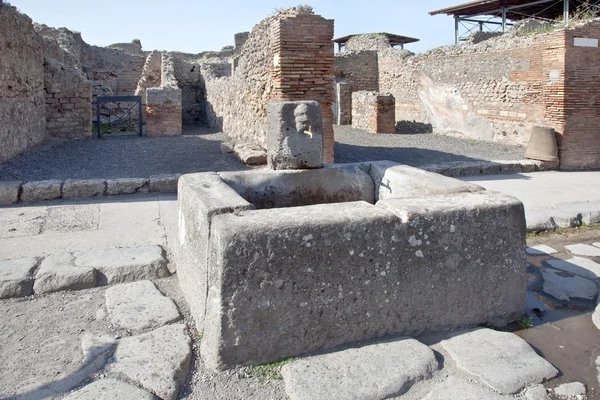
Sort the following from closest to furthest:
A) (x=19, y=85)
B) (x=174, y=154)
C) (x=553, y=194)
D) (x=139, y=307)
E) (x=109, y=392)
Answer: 1. (x=109, y=392)
2. (x=139, y=307)
3. (x=553, y=194)
4. (x=19, y=85)
5. (x=174, y=154)

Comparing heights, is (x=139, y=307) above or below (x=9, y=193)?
below

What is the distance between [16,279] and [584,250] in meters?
4.76

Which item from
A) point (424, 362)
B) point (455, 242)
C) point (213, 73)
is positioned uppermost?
point (213, 73)

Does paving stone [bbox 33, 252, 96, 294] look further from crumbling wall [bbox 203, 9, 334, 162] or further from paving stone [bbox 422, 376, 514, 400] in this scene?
crumbling wall [bbox 203, 9, 334, 162]

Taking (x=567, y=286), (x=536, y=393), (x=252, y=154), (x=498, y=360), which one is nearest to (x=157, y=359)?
(x=498, y=360)

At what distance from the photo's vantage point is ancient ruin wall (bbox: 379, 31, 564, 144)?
1087 cm

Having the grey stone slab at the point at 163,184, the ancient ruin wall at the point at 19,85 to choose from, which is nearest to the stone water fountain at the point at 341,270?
the grey stone slab at the point at 163,184

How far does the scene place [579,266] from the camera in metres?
4.27

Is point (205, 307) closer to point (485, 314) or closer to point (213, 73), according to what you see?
point (485, 314)

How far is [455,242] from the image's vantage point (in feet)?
9.69

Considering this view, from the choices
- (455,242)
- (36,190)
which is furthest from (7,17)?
(455,242)

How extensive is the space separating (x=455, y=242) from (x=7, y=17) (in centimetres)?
970

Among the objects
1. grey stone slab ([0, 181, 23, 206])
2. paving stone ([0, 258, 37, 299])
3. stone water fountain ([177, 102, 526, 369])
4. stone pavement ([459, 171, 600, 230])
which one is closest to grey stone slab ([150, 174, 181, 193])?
grey stone slab ([0, 181, 23, 206])

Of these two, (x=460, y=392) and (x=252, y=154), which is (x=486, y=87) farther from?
(x=460, y=392)
